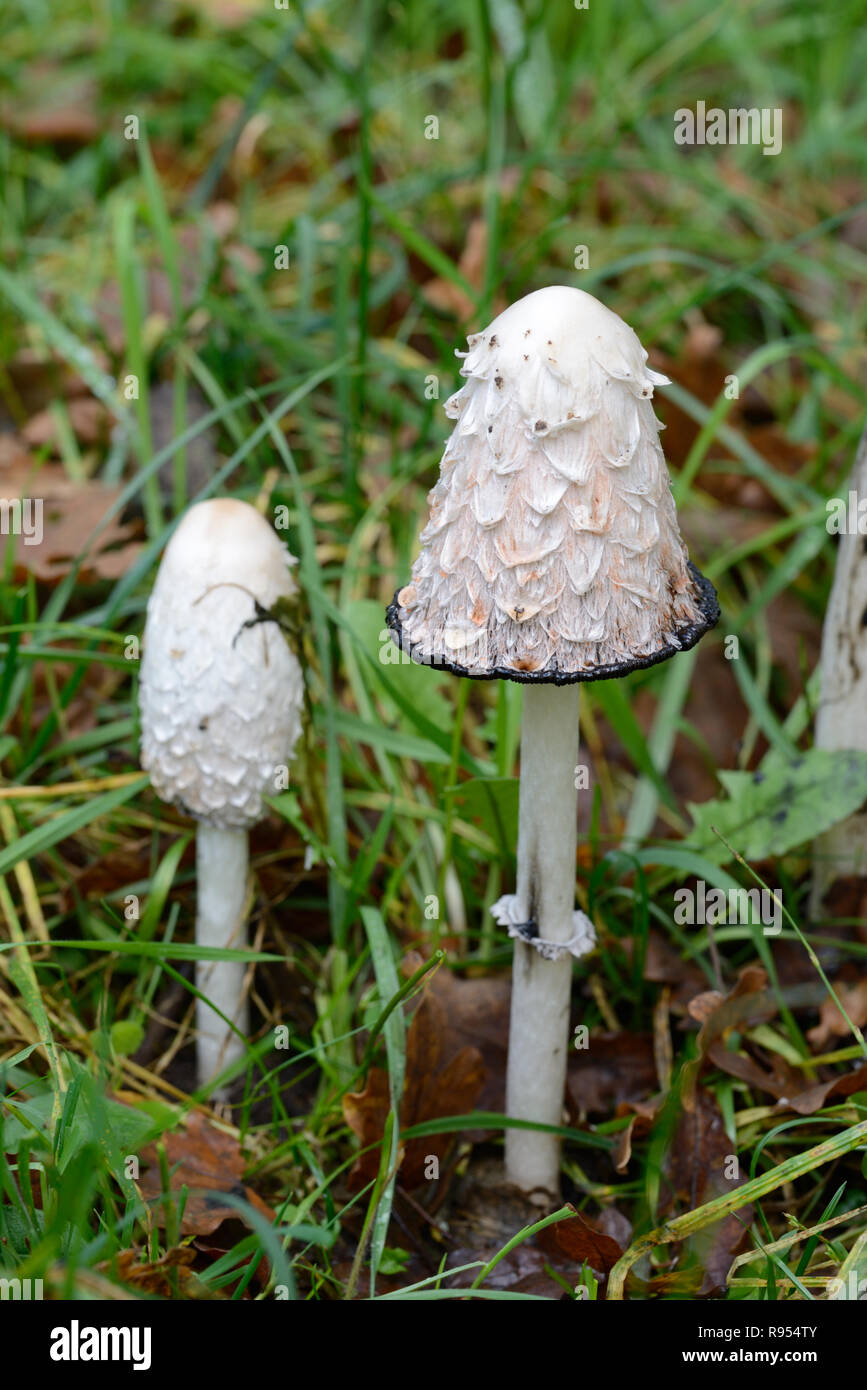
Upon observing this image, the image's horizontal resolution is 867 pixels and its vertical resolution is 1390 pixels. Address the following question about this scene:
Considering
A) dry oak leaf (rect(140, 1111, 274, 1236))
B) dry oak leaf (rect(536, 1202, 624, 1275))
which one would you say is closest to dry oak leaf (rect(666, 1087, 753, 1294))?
dry oak leaf (rect(536, 1202, 624, 1275))

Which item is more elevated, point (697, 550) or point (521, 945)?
point (697, 550)

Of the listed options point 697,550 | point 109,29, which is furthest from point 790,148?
point 109,29

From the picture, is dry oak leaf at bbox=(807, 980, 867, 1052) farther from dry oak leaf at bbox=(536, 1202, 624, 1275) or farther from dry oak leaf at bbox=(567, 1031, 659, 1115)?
dry oak leaf at bbox=(536, 1202, 624, 1275)

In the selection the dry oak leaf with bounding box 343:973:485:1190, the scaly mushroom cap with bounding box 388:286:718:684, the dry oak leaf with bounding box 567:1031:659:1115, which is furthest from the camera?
the dry oak leaf with bounding box 567:1031:659:1115

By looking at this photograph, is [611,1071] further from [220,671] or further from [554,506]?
[554,506]

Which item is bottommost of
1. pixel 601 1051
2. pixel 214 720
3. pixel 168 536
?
pixel 601 1051

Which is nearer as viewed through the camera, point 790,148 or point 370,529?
point 370,529

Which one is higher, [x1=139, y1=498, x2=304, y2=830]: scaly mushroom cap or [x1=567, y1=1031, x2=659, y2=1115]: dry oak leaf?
[x1=139, y1=498, x2=304, y2=830]: scaly mushroom cap
